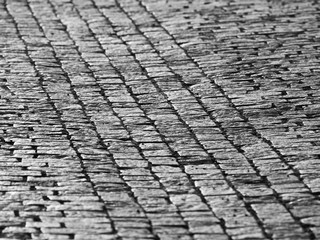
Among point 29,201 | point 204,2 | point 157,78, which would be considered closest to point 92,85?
point 157,78

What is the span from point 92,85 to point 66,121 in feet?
3.95

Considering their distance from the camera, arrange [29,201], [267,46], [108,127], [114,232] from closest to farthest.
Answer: [114,232]
[29,201]
[108,127]
[267,46]

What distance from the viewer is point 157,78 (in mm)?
10344

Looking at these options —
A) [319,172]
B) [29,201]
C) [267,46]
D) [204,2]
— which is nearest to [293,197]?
[319,172]

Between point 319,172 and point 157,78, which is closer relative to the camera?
point 319,172

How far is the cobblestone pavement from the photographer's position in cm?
682

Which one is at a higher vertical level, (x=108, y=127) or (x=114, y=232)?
(x=114, y=232)

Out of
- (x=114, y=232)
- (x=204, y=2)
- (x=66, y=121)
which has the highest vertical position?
(x=114, y=232)

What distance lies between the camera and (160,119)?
9055 millimetres

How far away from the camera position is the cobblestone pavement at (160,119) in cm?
682

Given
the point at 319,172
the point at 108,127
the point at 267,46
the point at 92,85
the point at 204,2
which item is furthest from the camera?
the point at 204,2

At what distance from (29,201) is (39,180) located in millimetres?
435

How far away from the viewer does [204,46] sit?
1152 centimetres

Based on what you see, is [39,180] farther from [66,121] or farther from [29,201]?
[66,121]
